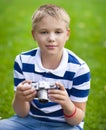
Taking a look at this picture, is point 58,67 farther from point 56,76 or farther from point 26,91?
point 26,91

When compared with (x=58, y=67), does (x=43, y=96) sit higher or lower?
lower

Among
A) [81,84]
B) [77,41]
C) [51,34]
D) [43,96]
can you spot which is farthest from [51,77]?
[77,41]

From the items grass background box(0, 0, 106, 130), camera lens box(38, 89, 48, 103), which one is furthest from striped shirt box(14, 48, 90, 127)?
grass background box(0, 0, 106, 130)

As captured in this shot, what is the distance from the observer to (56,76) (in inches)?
155

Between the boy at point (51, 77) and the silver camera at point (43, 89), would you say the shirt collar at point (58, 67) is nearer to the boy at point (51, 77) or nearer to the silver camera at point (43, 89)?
the boy at point (51, 77)

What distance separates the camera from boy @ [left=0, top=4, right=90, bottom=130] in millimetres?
3809

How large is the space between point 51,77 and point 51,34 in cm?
36

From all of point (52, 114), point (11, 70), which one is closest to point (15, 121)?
point (52, 114)

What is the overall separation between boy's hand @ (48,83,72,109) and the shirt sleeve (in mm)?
238

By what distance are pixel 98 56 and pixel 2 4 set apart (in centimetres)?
402

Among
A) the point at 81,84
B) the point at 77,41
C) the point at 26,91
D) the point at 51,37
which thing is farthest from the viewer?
the point at 77,41

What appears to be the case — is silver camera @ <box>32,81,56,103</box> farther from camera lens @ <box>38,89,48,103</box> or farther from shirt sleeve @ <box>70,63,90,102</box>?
shirt sleeve @ <box>70,63,90,102</box>

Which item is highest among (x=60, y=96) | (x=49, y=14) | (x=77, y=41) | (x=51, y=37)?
(x=49, y=14)

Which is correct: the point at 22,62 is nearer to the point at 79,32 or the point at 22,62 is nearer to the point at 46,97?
the point at 46,97
